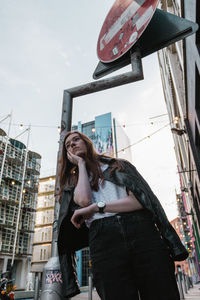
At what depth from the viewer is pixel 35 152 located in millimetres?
38438

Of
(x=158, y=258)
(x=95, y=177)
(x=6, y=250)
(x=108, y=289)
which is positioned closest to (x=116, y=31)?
(x=95, y=177)

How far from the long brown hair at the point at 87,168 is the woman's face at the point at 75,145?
4cm

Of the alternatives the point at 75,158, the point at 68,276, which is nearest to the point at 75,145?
the point at 75,158

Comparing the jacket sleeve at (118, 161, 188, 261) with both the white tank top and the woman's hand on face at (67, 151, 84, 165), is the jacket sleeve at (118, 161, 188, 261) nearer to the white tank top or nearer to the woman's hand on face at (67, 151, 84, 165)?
the white tank top

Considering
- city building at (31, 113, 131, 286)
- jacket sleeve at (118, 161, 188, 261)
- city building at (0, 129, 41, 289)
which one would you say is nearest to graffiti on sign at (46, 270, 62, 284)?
jacket sleeve at (118, 161, 188, 261)

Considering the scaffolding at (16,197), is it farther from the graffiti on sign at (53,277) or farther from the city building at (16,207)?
the graffiti on sign at (53,277)

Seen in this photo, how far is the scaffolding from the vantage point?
2930cm

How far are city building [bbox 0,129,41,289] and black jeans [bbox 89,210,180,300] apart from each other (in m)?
30.2

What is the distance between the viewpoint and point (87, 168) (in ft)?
5.65

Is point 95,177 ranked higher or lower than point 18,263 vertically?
higher

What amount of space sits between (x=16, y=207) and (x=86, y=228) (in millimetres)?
34432

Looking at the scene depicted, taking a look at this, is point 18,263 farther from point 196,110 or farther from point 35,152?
point 196,110

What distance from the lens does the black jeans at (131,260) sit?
1.13m

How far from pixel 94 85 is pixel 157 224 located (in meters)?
1.47
